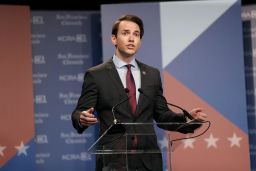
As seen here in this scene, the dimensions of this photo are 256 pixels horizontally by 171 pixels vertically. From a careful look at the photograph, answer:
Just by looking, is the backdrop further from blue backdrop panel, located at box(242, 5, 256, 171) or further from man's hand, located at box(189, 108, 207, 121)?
man's hand, located at box(189, 108, 207, 121)

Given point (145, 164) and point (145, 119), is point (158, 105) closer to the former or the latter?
point (145, 119)

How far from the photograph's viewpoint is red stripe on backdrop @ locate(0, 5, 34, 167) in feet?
17.5

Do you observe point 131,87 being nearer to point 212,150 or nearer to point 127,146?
point 127,146

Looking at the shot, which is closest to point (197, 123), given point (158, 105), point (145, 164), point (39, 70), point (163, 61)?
point (145, 164)

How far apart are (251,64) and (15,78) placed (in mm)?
2501

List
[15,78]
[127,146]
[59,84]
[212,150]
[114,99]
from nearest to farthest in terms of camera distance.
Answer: [127,146] → [114,99] → [212,150] → [15,78] → [59,84]

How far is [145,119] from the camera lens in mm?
3377

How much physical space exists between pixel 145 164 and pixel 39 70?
9.73ft

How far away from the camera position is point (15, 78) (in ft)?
17.6

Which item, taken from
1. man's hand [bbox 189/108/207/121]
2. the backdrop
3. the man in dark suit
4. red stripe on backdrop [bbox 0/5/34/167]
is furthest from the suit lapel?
red stripe on backdrop [bbox 0/5/34/167]

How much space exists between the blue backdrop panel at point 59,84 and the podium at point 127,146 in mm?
2704

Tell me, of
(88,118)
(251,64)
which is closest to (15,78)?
(251,64)

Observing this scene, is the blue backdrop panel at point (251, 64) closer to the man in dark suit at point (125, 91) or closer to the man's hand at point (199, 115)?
the man in dark suit at point (125, 91)

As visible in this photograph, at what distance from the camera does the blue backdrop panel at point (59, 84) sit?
5.52m
